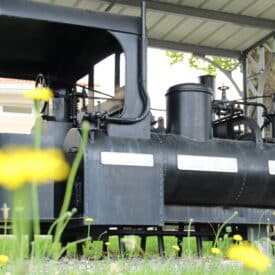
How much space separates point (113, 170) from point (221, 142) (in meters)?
1.06

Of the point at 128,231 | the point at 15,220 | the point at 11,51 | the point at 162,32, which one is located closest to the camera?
the point at 15,220

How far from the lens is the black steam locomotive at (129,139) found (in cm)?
376

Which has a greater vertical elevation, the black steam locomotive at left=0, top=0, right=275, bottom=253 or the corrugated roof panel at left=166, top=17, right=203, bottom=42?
the corrugated roof panel at left=166, top=17, right=203, bottom=42

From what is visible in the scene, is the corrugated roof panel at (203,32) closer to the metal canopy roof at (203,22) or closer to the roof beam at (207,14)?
the metal canopy roof at (203,22)

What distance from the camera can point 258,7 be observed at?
850 centimetres

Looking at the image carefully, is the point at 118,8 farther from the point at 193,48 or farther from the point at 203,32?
the point at 193,48

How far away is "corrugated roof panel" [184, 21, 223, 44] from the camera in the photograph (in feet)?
29.6

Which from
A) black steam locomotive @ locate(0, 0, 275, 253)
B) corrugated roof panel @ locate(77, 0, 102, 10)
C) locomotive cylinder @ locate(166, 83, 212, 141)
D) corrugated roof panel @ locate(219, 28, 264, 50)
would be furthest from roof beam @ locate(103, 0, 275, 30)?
locomotive cylinder @ locate(166, 83, 212, 141)

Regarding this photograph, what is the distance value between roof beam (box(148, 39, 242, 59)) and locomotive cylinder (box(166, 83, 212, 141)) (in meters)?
4.81

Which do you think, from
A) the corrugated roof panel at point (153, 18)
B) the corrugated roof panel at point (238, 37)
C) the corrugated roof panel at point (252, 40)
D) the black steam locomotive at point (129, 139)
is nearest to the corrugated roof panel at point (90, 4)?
the corrugated roof panel at point (153, 18)

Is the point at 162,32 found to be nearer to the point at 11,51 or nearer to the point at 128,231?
the point at 11,51

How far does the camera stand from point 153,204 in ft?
12.6

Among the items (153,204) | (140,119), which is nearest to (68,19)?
(140,119)

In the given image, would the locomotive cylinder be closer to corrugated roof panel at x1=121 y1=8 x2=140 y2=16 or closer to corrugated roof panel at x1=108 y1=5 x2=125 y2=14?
corrugated roof panel at x1=108 y1=5 x2=125 y2=14
